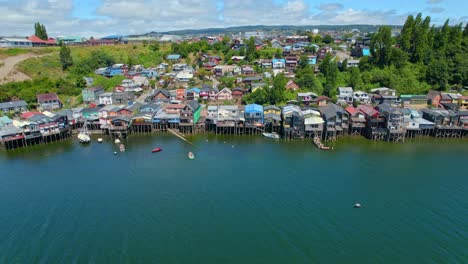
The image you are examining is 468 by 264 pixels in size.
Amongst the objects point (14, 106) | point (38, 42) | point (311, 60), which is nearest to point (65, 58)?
point (38, 42)

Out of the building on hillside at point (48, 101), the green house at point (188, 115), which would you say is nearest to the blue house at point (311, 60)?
the green house at point (188, 115)

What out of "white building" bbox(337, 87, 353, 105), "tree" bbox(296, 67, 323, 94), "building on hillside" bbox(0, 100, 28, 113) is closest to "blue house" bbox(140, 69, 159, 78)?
"building on hillside" bbox(0, 100, 28, 113)

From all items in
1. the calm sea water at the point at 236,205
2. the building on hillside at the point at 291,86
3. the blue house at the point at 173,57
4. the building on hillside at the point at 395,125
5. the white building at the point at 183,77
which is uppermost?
A: the blue house at the point at 173,57

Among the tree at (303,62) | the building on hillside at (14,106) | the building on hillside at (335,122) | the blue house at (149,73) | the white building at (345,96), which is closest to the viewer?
the building on hillside at (335,122)

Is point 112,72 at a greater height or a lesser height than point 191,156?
greater

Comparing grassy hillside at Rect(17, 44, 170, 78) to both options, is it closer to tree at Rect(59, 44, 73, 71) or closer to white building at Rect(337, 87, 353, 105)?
tree at Rect(59, 44, 73, 71)

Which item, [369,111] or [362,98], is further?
[362,98]

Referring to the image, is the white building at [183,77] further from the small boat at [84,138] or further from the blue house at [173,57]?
the small boat at [84,138]

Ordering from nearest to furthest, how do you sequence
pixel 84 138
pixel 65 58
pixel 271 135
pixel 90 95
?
pixel 84 138, pixel 271 135, pixel 90 95, pixel 65 58

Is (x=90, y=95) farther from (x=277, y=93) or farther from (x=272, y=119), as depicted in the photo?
(x=272, y=119)

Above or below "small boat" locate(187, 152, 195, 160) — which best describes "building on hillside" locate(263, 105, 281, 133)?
above
